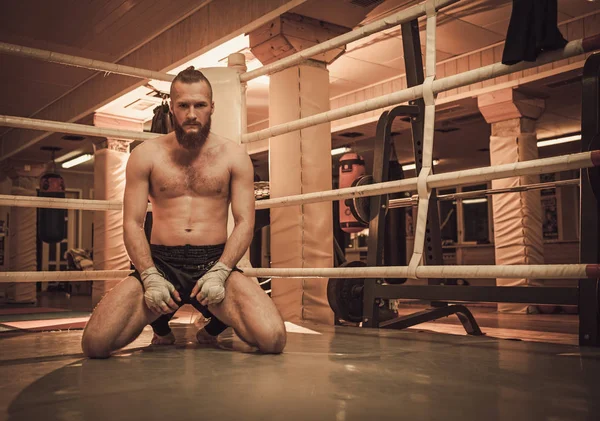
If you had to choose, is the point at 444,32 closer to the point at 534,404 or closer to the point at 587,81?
the point at 587,81

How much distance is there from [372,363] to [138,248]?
2.91 feet

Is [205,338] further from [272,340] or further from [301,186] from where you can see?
[301,186]

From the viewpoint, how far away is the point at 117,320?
5.94 feet

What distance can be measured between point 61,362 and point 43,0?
4.62 meters

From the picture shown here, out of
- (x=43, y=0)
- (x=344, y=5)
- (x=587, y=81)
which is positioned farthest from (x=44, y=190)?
(x=587, y=81)

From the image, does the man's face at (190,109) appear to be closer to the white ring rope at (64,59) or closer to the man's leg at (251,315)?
the man's leg at (251,315)

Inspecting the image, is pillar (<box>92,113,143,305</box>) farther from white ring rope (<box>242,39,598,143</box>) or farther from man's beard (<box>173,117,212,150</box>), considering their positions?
man's beard (<box>173,117,212,150</box>)

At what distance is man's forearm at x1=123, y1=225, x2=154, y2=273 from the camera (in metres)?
1.92

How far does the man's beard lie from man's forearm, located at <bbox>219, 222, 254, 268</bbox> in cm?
34

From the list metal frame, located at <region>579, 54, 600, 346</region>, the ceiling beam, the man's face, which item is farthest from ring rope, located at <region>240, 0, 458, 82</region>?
the ceiling beam

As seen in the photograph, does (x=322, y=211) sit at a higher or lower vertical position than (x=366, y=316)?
higher

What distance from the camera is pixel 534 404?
3.57ft

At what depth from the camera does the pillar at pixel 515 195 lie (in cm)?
694

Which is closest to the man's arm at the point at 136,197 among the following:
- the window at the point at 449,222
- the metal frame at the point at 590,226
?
the metal frame at the point at 590,226
